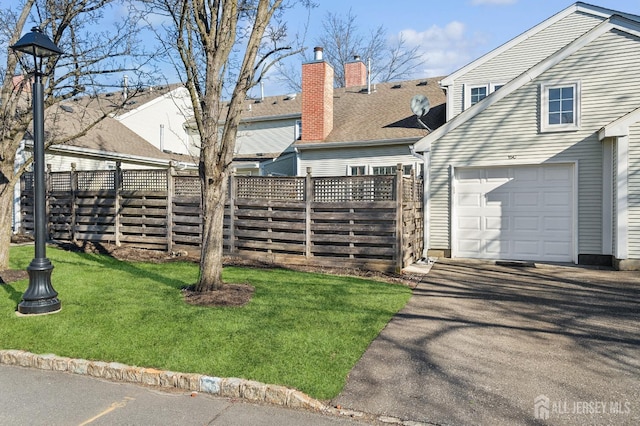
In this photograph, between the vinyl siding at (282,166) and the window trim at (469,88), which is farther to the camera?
the vinyl siding at (282,166)

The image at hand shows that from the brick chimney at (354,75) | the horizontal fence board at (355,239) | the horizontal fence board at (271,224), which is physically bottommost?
the horizontal fence board at (355,239)

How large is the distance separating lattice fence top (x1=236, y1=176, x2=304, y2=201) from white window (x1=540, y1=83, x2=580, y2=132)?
5.75m

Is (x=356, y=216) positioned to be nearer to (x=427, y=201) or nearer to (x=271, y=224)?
(x=271, y=224)

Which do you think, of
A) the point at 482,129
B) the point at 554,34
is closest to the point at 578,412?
the point at 482,129

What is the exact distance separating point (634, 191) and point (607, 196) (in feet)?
1.69

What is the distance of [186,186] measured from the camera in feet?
35.0

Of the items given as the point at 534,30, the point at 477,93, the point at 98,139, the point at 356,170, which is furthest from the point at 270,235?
→ the point at 98,139

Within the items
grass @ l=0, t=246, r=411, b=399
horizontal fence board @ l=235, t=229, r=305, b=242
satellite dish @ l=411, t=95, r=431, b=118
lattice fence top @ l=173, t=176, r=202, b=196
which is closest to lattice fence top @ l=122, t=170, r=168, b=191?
lattice fence top @ l=173, t=176, r=202, b=196

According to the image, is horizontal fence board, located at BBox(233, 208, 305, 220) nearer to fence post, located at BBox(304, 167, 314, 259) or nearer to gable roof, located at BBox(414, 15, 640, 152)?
fence post, located at BBox(304, 167, 314, 259)

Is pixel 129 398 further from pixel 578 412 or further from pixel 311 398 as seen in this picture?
pixel 578 412

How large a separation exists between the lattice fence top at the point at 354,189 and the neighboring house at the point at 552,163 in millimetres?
2700

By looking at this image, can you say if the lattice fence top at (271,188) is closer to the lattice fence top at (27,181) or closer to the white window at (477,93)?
the lattice fence top at (27,181)

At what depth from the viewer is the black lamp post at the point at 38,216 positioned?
19.4ft

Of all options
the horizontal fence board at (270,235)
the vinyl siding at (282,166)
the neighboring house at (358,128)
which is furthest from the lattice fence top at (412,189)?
the vinyl siding at (282,166)
